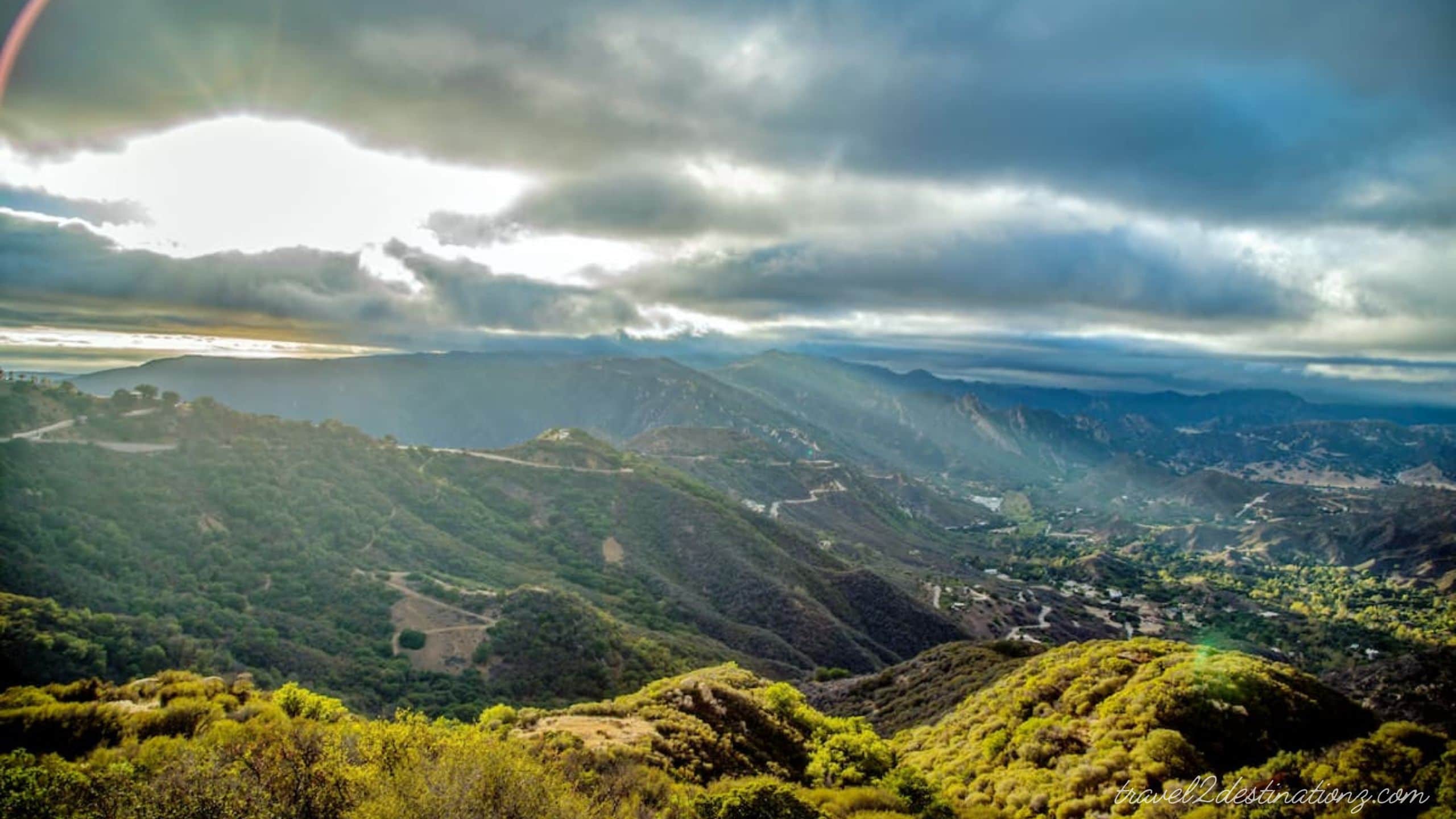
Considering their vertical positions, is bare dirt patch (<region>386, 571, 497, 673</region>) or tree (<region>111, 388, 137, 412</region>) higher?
tree (<region>111, 388, 137, 412</region>)

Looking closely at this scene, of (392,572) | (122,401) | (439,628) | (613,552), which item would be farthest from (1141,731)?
(122,401)

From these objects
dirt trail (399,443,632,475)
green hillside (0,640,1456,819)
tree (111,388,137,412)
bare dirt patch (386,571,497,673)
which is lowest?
bare dirt patch (386,571,497,673)

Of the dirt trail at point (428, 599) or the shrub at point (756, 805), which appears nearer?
the shrub at point (756, 805)

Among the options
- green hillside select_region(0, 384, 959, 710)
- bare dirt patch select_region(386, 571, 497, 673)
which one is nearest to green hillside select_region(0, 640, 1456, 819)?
green hillside select_region(0, 384, 959, 710)

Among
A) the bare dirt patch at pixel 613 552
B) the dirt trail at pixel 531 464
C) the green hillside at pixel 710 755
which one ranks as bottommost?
the bare dirt patch at pixel 613 552

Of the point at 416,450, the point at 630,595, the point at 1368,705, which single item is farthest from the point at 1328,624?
the point at 416,450

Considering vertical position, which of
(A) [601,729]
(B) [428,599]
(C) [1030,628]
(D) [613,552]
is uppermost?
(A) [601,729]

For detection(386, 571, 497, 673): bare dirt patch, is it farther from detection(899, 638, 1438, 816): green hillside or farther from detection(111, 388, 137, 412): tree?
detection(111, 388, 137, 412): tree

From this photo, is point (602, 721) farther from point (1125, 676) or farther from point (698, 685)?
point (1125, 676)

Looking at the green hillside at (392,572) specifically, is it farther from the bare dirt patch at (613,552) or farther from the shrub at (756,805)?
the shrub at (756,805)

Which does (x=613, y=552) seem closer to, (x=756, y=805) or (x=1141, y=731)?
(x=1141, y=731)

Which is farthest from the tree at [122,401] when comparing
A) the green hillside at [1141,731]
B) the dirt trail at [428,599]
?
the green hillside at [1141,731]
